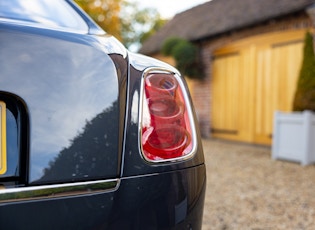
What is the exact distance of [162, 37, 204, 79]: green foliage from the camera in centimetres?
813

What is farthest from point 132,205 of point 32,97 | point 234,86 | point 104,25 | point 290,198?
point 104,25

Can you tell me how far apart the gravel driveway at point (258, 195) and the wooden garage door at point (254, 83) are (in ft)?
6.19

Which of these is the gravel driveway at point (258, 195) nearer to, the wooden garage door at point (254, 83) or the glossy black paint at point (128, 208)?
the glossy black paint at point (128, 208)

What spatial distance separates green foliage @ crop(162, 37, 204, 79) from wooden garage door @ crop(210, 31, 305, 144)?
1.69 ft

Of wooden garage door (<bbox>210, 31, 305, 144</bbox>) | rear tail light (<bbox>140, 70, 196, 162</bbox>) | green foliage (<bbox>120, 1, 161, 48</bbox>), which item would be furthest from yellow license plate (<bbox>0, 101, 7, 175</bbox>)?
green foliage (<bbox>120, 1, 161, 48</bbox>)

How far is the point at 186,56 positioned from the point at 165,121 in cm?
738

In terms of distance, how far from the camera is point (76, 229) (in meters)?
0.77

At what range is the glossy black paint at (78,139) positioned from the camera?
771 millimetres

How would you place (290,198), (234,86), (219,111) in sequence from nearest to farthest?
1. (290,198)
2. (234,86)
3. (219,111)

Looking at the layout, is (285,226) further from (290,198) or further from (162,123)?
(162,123)

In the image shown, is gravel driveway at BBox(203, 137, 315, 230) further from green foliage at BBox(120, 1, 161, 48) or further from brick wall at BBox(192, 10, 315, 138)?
green foliage at BBox(120, 1, 161, 48)

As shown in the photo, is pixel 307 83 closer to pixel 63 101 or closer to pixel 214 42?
pixel 214 42

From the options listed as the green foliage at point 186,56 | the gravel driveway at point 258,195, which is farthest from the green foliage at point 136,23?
the gravel driveway at point 258,195

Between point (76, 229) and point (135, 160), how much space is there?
0.76ft
